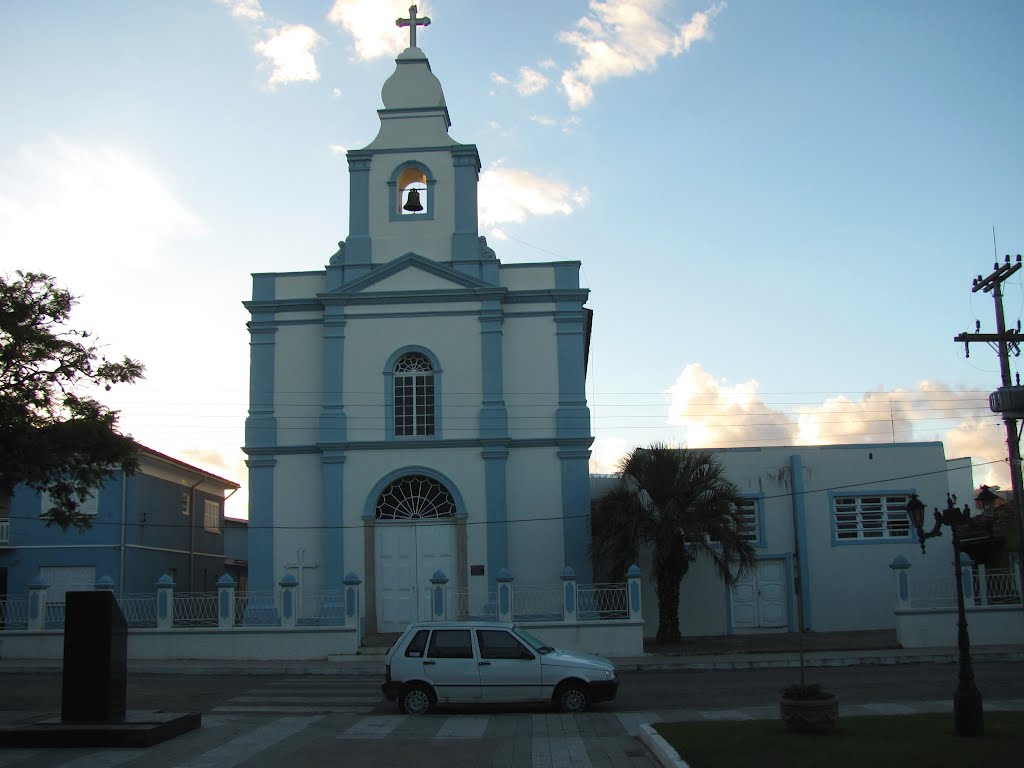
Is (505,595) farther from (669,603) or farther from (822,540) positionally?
(822,540)

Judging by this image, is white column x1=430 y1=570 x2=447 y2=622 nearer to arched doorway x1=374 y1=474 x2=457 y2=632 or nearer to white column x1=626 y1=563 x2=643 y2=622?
arched doorway x1=374 y1=474 x2=457 y2=632

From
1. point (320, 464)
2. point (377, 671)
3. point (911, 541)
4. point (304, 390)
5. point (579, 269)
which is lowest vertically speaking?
point (377, 671)

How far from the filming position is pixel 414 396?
91.5 feet

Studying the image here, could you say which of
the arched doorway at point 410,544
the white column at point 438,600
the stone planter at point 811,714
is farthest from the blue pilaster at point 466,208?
the stone planter at point 811,714

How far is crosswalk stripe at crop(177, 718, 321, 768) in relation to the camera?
1120 cm

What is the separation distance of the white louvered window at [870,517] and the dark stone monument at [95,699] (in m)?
19.5

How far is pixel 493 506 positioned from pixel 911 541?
11.0 metres

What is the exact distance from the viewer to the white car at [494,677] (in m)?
14.9

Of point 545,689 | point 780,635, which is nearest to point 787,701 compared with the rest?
point 545,689

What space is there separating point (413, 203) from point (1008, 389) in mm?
15562

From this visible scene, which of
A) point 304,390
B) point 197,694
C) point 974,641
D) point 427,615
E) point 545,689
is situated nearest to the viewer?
point 545,689

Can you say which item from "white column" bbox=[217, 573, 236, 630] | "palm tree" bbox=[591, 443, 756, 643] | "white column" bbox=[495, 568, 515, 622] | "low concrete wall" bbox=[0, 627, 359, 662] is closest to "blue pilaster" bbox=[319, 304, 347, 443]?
"white column" bbox=[217, 573, 236, 630]

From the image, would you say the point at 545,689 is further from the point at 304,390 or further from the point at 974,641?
the point at 304,390

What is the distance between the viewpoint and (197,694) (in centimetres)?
1812
